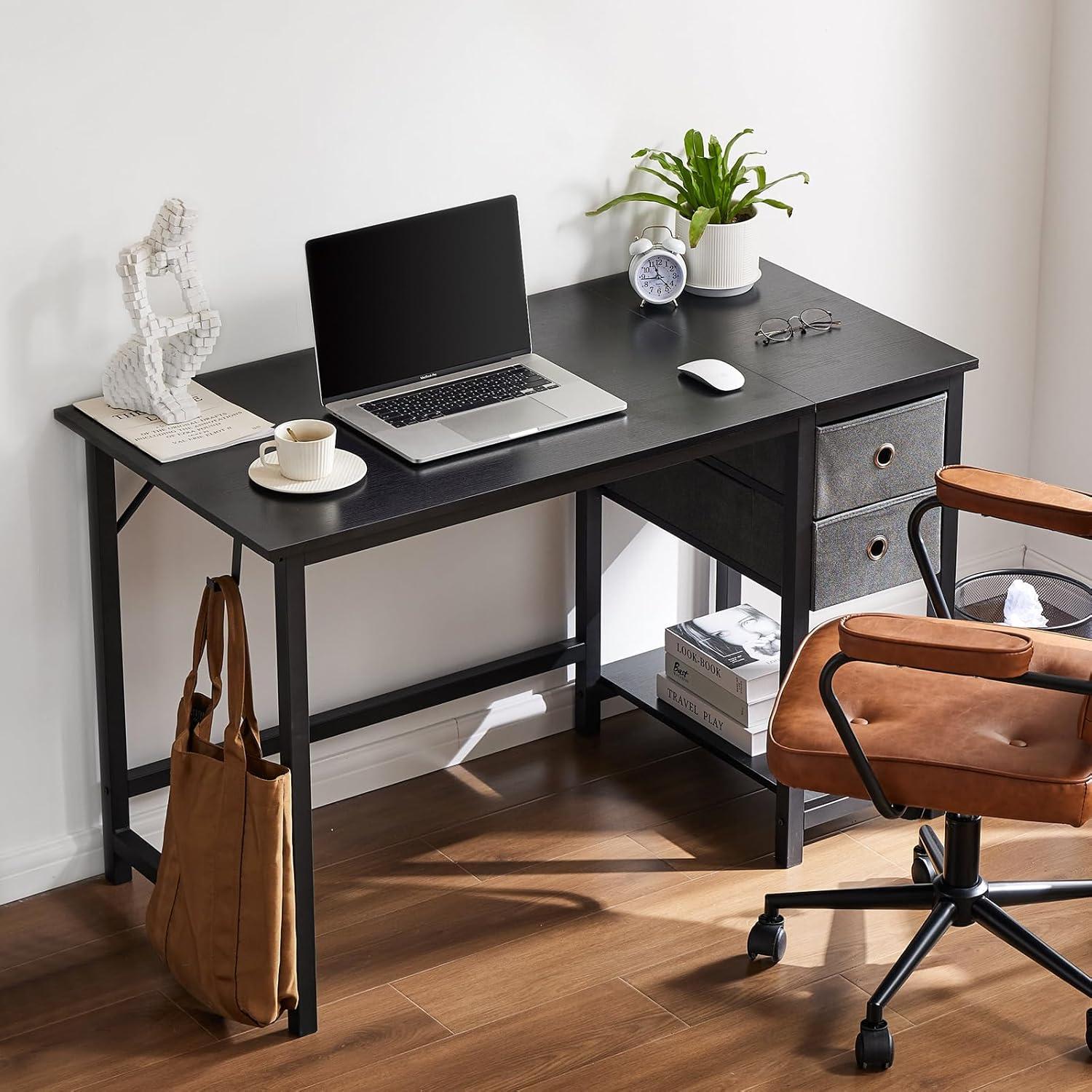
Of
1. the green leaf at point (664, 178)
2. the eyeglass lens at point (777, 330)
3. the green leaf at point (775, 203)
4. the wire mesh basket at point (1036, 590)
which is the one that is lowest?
the wire mesh basket at point (1036, 590)

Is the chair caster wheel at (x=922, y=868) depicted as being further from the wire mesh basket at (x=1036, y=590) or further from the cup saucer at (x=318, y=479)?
the cup saucer at (x=318, y=479)

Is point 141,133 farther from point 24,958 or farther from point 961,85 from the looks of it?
point 961,85

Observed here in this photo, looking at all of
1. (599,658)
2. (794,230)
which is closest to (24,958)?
(599,658)

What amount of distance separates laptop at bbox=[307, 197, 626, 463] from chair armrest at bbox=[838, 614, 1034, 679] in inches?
23.0

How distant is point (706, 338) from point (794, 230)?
1.67ft

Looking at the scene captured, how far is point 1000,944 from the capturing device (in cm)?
268

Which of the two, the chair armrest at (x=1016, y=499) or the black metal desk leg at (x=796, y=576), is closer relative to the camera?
the chair armrest at (x=1016, y=499)

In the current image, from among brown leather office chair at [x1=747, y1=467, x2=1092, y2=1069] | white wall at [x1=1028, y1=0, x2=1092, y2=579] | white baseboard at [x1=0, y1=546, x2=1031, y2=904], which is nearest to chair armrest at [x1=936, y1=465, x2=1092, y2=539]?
brown leather office chair at [x1=747, y1=467, x2=1092, y2=1069]

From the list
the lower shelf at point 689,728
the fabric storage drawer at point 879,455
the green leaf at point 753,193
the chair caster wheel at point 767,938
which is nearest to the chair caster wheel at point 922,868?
the lower shelf at point 689,728

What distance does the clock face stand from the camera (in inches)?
117

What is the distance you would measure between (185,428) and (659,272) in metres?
0.87

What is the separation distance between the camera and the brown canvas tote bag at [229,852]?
7.84ft

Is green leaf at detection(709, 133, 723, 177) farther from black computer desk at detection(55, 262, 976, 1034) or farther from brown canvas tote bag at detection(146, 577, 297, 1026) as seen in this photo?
brown canvas tote bag at detection(146, 577, 297, 1026)

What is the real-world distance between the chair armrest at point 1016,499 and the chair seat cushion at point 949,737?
0.16 metres
